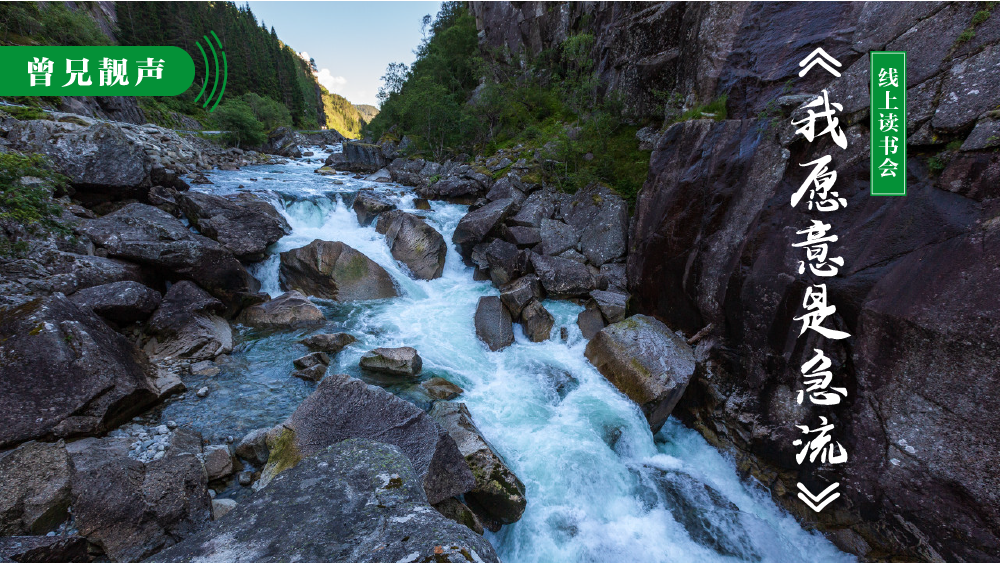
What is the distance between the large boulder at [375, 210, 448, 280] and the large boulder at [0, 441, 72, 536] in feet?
37.0

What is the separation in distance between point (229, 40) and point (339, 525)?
282 feet

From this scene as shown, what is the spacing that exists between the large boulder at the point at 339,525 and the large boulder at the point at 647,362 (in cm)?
711

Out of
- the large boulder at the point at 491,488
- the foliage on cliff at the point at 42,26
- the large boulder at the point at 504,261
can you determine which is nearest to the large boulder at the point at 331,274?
the large boulder at the point at 504,261

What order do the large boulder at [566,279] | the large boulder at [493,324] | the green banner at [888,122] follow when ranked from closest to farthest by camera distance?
the green banner at [888,122] < the large boulder at [493,324] < the large boulder at [566,279]

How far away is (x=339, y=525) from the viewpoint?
9.35 feet

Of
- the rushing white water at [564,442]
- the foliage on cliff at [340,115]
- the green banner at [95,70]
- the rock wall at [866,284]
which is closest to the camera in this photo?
the rock wall at [866,284]

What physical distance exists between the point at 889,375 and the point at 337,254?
1525 centimetres

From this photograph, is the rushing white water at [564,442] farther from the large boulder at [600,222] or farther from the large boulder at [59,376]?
the large boulder at [600,222]

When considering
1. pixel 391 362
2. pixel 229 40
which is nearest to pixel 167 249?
pixel 391 362

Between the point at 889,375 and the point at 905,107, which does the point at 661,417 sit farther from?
the point at 905,107

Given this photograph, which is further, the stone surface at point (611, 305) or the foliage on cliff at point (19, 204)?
the stone surface at point (611, 305)

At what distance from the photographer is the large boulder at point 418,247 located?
15867mm

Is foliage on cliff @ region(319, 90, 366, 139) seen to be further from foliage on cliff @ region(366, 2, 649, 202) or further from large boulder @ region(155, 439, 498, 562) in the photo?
large boulder @ region(155, 439, 498, 562)

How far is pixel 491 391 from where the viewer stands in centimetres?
961
